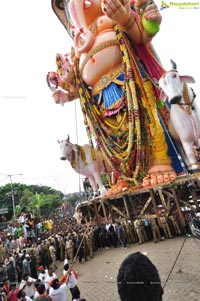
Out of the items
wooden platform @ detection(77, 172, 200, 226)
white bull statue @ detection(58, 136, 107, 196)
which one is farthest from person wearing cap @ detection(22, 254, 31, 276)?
white bull statue @ detection(58, 136, 107, 196)

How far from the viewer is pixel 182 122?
340 inches

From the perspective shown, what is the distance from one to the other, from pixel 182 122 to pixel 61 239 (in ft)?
22.2

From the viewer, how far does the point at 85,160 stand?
11320 mm

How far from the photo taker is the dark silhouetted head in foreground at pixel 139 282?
1.57 metres

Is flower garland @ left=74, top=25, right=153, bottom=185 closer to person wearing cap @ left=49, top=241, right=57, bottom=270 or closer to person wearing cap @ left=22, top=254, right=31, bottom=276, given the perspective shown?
person wearing cap @ left=49, top=241, right=57, bottom=270

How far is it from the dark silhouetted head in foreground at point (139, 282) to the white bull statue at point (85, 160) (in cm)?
923

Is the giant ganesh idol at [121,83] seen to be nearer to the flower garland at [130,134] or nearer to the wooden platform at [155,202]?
the flower garland at [130,134]

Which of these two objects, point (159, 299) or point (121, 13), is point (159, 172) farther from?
point (159, 299)

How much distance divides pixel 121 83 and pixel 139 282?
31.2 ft

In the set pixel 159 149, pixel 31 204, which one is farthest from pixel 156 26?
pixel 31 204

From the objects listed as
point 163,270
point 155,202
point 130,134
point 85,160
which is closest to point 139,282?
point 163,270

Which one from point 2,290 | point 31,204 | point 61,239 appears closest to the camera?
point 2,290

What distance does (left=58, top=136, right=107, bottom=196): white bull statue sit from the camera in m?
10.9

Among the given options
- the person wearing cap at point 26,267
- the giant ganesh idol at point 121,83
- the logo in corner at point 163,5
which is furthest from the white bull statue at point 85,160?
the logo in corner at point 163,5
